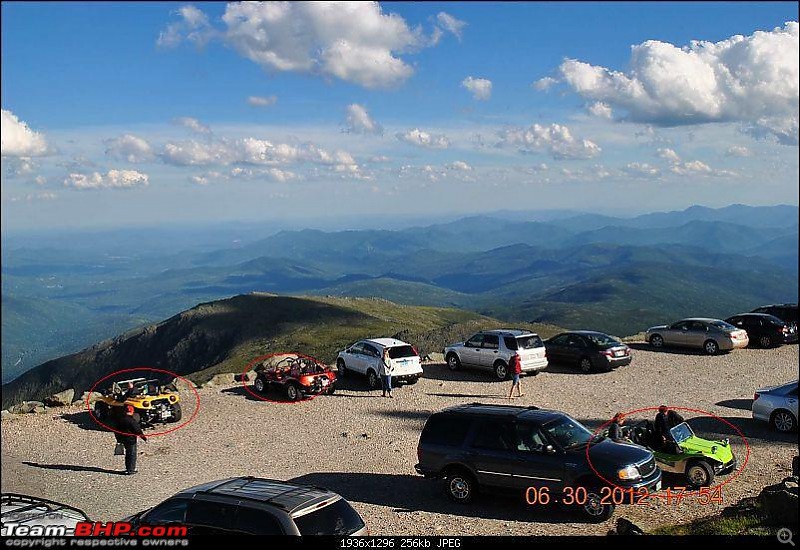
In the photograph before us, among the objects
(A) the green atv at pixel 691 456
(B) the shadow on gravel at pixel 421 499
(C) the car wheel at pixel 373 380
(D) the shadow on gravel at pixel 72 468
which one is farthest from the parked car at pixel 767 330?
(D) the shadow on gravel at pixel 72 468

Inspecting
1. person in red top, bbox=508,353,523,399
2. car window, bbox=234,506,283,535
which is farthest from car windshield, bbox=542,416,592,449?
person in red top, bbox=508,353,523,399

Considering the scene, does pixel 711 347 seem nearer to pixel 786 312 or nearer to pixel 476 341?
pixel 786 312

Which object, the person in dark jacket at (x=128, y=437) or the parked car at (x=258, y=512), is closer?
the parked car at (x=258, y=512)

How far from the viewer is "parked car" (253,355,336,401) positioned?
24.8 meters

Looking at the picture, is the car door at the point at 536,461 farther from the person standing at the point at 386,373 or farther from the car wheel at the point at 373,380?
the car wheel at the point at 373,380

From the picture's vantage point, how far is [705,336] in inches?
1212

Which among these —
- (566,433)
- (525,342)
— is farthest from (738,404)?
(566,433)

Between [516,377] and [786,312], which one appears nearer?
[516,377]

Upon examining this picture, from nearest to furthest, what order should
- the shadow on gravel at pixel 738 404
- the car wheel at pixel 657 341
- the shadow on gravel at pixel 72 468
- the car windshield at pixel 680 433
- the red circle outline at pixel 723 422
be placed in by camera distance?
the red circle outline at pixel 723 422 → the car windshield at pixel 680 433 → the shadow on gravel at pixel 72 468 → the shadow on gravel at pixel 738 404 → the car wheel at pixel 657 341

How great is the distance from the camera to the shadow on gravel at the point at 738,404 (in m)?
21.7

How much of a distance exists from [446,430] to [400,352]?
11.9 meters

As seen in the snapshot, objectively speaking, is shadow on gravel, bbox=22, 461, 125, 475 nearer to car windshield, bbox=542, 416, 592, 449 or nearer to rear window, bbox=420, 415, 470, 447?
rear window, bbox=420, 415, 470, 447

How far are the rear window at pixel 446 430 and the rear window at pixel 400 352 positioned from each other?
447 inches

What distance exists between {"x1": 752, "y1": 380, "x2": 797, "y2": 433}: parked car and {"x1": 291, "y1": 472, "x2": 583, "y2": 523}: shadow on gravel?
9.52 m
